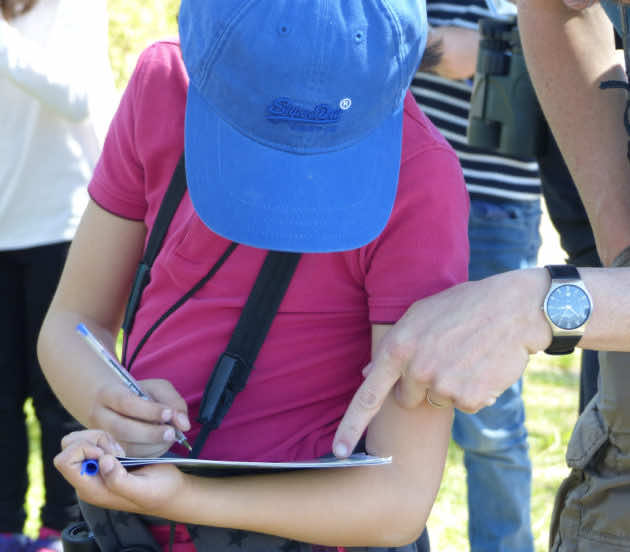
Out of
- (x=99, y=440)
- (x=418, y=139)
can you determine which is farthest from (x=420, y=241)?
(x=99, y=440)

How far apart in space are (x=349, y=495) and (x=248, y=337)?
0.94 feet

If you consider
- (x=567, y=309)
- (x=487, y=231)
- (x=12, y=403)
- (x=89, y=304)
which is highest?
(x=567, y=309)

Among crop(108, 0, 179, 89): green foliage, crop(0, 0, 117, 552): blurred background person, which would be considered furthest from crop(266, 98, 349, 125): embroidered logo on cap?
crop(108, 0, 179, 89): green foliage

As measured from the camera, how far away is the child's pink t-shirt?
149cm

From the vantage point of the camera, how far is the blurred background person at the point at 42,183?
2799 millimetres

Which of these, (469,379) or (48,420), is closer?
(469,379)

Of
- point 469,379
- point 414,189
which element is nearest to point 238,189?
point 414,189

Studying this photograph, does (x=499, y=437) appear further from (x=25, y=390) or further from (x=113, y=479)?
(x=113, y=479)

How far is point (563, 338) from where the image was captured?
1.41 m

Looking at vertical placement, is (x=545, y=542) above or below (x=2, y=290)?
below

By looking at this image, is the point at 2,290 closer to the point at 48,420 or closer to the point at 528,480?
the point at 48,420

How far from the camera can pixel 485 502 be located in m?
3.08

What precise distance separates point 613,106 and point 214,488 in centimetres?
91

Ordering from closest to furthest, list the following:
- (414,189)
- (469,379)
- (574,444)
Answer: (469,379), (414,189), (574,444)
